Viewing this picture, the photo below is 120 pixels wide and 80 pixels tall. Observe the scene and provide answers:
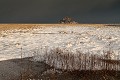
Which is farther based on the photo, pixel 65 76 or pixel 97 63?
pixel 97 63

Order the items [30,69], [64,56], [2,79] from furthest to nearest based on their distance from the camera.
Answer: [64,56] < [30,69] < [2,79]

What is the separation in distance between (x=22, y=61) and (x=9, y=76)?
2.48 meters

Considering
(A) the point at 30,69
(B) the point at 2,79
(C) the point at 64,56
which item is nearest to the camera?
(B) the point at 2,79

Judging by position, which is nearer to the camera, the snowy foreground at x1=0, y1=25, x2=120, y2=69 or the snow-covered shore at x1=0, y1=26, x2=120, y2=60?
the snowy foreground at x1=0, y1=25, x2=120, y2=69

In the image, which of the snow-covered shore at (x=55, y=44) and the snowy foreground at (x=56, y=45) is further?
the snow-covered shore at (x=55, y=44)

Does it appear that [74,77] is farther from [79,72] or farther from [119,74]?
[119,74]

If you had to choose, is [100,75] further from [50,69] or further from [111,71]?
[50,69]

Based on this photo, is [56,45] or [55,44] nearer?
[56,45]

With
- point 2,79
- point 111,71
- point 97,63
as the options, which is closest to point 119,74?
point 111,71

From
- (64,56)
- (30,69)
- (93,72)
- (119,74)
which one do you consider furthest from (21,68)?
(119,74)

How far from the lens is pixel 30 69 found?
13039 millimetres

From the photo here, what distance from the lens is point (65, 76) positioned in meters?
12.2

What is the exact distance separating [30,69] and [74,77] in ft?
7.42

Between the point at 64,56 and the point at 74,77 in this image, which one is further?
the point at 64,56
